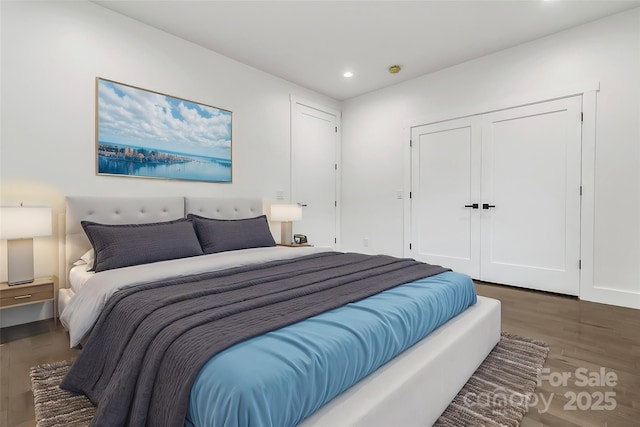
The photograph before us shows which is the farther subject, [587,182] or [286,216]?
[286,216]

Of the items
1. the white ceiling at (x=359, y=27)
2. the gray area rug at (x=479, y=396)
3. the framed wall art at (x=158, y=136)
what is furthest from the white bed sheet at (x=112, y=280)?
the white ceiling at (x=359, y=27)

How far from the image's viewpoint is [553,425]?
1.43 m

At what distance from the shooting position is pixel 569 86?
335cm

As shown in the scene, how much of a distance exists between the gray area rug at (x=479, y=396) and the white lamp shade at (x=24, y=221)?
94 cm

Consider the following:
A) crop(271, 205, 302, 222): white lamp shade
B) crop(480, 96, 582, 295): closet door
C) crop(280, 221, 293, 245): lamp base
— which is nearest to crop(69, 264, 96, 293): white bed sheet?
crop(271, 205, 302, 222): white lamp shade

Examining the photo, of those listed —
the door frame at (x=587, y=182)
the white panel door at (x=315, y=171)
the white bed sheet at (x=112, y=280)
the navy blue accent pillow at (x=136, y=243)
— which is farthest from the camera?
the white panel door at (x=315, y=171)

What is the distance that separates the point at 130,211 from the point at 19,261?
84 centimetres

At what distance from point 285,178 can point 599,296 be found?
3739mm

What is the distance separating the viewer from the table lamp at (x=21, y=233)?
220 centimetres

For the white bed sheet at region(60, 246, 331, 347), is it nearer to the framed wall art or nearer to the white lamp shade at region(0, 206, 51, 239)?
the white lamp shade at region(0, 206, 51, 239)

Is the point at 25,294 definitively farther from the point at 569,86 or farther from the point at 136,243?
the point at 569,86

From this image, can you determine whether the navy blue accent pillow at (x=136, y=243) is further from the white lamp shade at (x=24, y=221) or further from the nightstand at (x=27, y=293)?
the nightstand at (x=27, y=293)

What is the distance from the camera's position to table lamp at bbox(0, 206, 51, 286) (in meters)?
2.20

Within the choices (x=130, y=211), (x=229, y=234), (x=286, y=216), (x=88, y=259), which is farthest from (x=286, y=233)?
(x=88, y=259)
